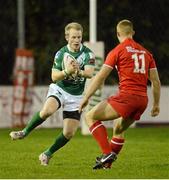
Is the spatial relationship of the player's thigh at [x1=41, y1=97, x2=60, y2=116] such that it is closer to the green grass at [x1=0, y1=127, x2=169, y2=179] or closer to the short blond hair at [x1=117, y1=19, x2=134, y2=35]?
the green grass at [x1=0, y1=127, x2=169, y2=179]

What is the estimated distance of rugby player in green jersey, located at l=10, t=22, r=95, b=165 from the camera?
518 inches

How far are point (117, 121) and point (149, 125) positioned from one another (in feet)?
59.8

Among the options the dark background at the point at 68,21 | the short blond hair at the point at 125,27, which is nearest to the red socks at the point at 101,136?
the short blond hair at the point at 125,27

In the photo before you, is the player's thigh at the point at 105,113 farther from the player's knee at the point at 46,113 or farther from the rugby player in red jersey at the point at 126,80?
the player's knee at the point at 46,113

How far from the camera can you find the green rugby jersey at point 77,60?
1327cm

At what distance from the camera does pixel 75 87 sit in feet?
44.1

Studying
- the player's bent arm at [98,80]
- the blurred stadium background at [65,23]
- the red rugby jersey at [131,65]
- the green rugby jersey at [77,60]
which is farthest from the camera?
the blurred stadium background at [65,23]

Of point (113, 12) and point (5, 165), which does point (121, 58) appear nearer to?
point (5, 165)

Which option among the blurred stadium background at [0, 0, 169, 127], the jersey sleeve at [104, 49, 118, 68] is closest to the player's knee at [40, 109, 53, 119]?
the jersey sleeve at [104, 49, 118, 68]

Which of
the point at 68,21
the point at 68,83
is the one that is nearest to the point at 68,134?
the point at 68,83

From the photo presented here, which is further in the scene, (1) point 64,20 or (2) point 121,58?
(1) point 64,20

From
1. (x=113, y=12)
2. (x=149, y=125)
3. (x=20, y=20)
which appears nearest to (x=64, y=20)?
(x=113, y=12)

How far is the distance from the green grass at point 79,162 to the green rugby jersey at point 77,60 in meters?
1.13

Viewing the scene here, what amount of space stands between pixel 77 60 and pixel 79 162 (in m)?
1.85
